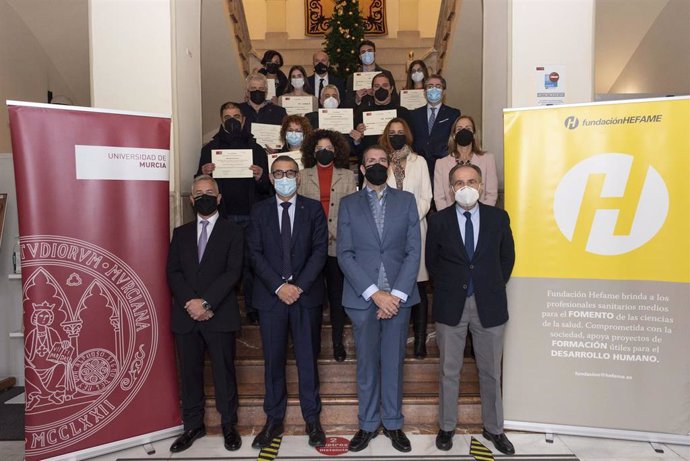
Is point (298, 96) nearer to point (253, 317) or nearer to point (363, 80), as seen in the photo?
point (363, 80)

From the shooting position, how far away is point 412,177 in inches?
151

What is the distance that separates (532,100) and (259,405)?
3192 mm

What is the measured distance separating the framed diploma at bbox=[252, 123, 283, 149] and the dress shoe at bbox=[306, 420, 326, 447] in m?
2.37

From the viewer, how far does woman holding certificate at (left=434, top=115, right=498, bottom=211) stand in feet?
12.6

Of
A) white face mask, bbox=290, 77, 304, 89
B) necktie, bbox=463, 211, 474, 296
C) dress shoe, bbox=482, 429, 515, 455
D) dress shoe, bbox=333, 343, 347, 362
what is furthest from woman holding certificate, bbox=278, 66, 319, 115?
dress shoe, bbox=482, 429, 515, 455

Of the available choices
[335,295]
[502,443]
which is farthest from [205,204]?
[502,443]

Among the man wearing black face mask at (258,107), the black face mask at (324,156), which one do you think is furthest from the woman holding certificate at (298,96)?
the black face mask at (324,156)

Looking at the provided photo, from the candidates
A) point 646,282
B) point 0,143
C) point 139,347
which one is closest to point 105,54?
point 139,347

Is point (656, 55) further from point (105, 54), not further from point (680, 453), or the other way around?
point (105, 54)

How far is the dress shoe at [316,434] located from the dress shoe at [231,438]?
0.44 metres

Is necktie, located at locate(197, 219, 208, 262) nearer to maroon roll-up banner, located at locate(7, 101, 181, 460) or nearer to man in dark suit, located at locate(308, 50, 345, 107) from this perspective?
maroon roll-up banner, located at locate(7, 101, 181, 460)

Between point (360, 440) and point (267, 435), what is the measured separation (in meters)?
0.59

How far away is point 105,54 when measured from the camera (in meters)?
4.20

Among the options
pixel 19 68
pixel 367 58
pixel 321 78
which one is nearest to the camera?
pixel 367 58
